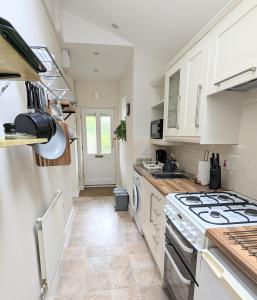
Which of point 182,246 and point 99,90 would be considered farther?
point 99,90

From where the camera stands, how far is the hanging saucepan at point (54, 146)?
1.20 meters

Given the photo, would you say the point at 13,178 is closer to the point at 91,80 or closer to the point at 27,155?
the point at 27,155

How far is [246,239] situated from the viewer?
857 millimetres

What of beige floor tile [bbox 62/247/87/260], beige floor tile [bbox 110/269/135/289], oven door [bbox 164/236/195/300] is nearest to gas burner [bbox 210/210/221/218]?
oven door [bbox 164/236/195/300]

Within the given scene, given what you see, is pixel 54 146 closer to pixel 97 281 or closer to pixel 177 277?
pixel 177 277

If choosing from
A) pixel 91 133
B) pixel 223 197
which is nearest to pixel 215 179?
pixel 223 197

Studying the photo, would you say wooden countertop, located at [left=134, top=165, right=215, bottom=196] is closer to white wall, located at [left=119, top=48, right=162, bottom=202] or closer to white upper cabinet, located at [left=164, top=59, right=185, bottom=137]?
white upper cabinet, located at [left=164, top=59, right=185, bottom=137]

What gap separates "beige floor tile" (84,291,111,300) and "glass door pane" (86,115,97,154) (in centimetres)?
336

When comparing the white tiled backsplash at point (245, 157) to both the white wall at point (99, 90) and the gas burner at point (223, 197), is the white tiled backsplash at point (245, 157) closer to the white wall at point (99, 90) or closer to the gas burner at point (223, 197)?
the gas burner at point (223, 197)

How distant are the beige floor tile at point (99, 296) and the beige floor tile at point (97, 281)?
0.14 ft

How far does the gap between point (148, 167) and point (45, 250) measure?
153 centimetres

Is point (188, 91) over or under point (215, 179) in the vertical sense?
over

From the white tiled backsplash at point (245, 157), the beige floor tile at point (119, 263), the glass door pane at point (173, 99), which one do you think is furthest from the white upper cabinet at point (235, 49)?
the beige floor tile at point (119, 263)

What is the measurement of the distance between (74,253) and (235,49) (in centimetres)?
253
